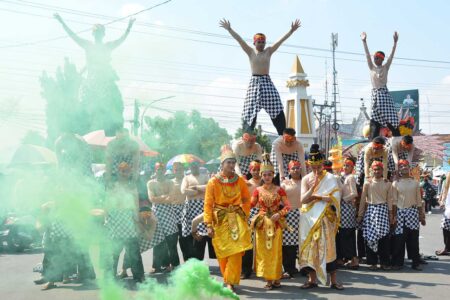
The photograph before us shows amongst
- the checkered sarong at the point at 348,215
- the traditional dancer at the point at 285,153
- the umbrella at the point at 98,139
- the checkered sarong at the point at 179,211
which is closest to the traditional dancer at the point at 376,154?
the checkered sarong at the point at 348,215

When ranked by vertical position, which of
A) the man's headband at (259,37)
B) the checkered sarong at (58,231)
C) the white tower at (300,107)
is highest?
the white tower at (300,107)

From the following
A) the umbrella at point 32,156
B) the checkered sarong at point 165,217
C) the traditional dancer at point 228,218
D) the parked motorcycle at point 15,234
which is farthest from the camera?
the parked motorcycle at point 15,234

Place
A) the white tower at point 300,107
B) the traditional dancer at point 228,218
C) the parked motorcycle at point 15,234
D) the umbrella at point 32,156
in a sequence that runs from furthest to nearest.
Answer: the white tower at point 300,107 < the parked motorcycle at point 15,234 < the umbrella at point 32,156 < the traditional dancer at point 228,218

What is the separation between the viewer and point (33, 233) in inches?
484

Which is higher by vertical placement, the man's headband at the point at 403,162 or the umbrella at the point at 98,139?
the umbrella at the point at 98,139

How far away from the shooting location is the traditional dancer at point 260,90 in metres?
8.74

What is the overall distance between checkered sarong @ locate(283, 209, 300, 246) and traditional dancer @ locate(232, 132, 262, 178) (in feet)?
3.87

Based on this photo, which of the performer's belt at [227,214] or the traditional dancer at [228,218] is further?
the performer's belt at [227,214]

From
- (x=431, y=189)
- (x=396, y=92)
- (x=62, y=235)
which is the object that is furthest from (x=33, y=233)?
(x=396, y=92)

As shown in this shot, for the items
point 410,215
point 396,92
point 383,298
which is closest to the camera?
point 383,298

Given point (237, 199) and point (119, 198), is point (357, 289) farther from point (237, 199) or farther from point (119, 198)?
point (119, 198)

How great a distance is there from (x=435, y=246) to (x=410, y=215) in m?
3.32

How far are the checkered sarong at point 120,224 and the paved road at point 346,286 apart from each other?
72 centimetres

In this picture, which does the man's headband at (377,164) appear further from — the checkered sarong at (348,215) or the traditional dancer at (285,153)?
the traditional dancer at (285,153)
